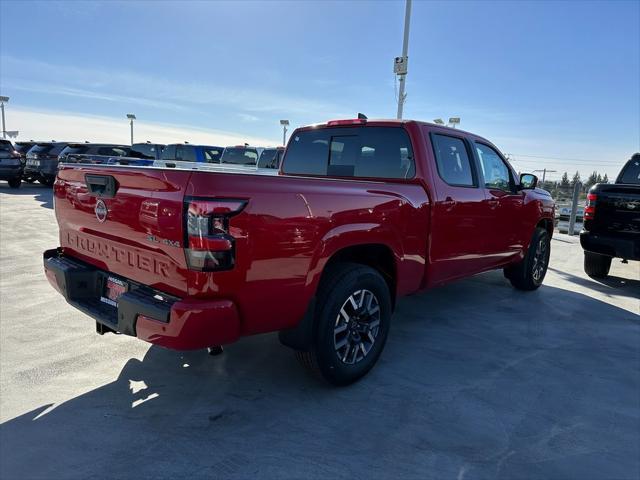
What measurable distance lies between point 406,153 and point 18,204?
40.9 ft

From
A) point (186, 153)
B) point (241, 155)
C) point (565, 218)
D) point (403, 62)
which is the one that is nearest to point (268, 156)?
point (241, 155)

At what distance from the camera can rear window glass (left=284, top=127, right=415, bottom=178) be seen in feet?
12.6

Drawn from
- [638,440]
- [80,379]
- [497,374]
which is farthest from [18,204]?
[638,440]

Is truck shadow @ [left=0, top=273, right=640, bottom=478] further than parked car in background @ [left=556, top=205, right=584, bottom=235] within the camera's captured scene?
No

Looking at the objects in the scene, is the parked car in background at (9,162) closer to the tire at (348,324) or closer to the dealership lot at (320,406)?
the dealership lot at (320,406)

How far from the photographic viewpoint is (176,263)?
2.31 meters

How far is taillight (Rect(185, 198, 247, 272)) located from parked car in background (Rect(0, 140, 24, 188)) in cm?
1762

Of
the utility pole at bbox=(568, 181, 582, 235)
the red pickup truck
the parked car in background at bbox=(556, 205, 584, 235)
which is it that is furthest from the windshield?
the red pickup truck

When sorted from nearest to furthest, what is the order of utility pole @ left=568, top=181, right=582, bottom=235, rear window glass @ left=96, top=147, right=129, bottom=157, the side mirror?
the side mirror
utility pole @ left=568, top=181, right=582, bottom=235
rear window glass @ left=96, top=147, right=129, bottom=157

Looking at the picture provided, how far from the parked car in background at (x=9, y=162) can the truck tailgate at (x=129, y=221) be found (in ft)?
52.5

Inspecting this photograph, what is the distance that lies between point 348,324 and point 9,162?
695 inches

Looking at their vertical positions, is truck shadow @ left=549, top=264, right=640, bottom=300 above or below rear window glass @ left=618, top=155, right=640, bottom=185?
below

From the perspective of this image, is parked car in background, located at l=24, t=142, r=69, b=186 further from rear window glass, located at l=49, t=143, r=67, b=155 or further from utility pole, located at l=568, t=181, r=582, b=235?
utility pole, located at l=568, t=181, r=582, b=235

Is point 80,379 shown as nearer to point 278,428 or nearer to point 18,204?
point 278,428
